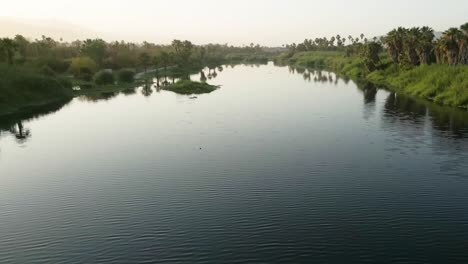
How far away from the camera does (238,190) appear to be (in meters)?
39.2

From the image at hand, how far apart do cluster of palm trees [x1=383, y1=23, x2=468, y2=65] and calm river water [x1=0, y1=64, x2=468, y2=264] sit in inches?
1438

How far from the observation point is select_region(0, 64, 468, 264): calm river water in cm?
2836

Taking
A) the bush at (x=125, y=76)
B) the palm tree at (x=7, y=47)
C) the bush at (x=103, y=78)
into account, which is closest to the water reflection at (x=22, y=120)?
the palm tree at (x=7, y=47)

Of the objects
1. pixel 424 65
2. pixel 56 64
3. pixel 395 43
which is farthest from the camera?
pixel 56 64

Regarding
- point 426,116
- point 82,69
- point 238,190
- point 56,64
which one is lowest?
point 238,190

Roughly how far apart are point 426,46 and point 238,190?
9881cm

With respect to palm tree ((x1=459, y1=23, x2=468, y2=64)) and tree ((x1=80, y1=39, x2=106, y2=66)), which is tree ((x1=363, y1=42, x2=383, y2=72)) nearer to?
palm tree ((x1=459, y1=23, x2=468, y2=64))

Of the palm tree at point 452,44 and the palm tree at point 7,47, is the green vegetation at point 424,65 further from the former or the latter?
the palm tree at point 7,47

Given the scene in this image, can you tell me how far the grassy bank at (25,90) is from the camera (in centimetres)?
9125

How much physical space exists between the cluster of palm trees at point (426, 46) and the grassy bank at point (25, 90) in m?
97.6

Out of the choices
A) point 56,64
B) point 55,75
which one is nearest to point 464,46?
point 55,75

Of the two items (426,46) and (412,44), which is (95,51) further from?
(426,46)

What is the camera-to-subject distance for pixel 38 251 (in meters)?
28.2

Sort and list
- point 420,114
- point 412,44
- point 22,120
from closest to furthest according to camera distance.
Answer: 1. point 420,114
2. point 22,120
3. point 412,44
